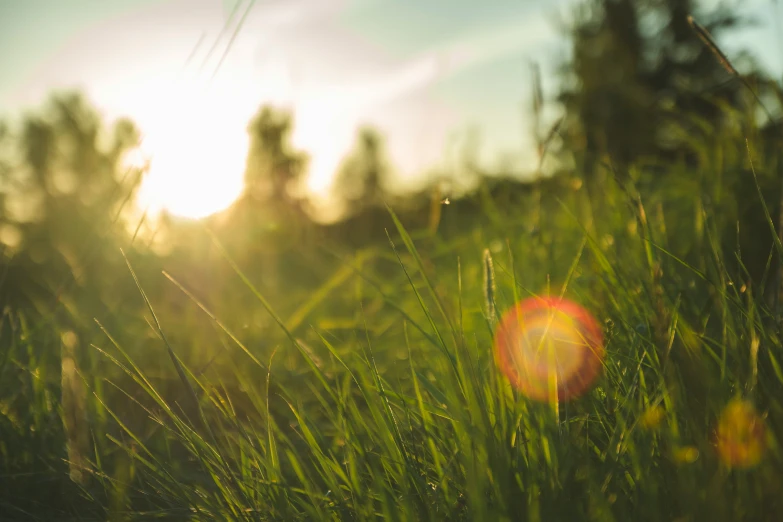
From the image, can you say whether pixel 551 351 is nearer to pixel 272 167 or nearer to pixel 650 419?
pixel 650 419

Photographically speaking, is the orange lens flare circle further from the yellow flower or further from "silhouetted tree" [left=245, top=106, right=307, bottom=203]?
"silhouetted tree" [left=245, top=106, right=307, bottom=203]

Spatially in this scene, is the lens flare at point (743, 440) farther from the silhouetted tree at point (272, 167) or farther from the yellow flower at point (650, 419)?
the silhouetted tree at point (272, 167)

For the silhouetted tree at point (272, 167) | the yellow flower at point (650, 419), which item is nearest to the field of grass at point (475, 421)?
the yellow flower at point (650, 419)

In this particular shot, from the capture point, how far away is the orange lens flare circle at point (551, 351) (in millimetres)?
697

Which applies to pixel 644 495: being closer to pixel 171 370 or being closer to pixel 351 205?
pixel 171 370

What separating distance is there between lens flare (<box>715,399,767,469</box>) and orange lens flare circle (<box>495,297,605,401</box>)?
19 centimetres

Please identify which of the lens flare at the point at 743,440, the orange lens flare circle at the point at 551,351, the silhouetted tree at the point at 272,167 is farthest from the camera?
the silhouetted tree at the point at 272,167

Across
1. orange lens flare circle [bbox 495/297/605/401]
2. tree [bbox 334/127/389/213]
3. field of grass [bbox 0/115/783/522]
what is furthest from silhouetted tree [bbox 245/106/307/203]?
orange lens flare circle [bbox 495/297/605/401]

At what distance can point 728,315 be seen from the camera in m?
0.71

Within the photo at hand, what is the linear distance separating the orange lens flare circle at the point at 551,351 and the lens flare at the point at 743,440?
19cm

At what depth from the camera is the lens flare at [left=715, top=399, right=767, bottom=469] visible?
0.57 metres

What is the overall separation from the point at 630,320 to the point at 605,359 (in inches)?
6.6

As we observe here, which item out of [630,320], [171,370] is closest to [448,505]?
[630,320]

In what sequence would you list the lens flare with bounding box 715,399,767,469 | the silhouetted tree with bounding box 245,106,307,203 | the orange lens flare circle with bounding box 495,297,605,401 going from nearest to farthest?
1. the lens flare with bounding box 715,399,767,469
2. the orange lens flare circle with bounding box 495,297,605,401
3. the silhouetted tree with bounding box 245,106,307,203
